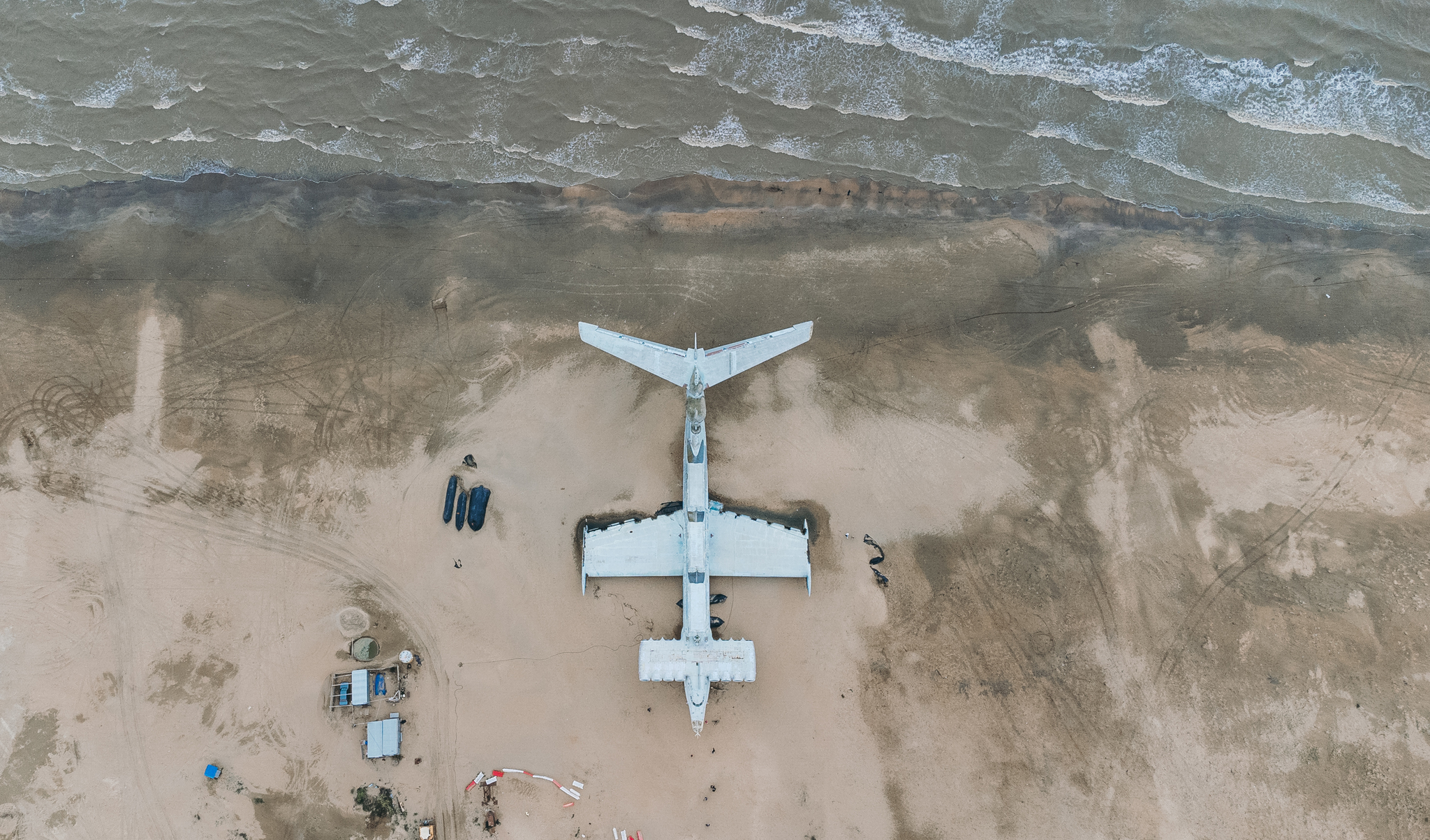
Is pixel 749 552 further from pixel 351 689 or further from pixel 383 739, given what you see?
pixel 351 689

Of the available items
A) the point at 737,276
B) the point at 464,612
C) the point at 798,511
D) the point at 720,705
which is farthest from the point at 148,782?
the point at 737,276

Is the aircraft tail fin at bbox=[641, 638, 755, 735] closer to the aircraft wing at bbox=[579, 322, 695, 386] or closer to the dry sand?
the dry sand

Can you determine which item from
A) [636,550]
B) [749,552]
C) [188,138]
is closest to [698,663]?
[749,552]

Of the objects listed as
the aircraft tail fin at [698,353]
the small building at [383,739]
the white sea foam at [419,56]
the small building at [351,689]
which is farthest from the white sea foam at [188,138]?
the small building at [383,739]

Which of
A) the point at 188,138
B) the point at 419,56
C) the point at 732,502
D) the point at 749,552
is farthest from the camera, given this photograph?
the point at 419,56

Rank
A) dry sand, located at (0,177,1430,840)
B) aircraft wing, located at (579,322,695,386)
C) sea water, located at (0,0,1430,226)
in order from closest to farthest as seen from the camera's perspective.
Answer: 1. aircraft wing, located at (579,322,695,386)
2. dry sand, located at (0,177,1430,840)
3. sea water, located at (0,0,1430,226)

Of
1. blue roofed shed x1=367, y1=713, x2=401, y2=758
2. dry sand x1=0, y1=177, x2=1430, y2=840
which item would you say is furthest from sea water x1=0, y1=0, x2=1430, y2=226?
blue roofed shed x1=367, y1=713, x2=401, y2=758
